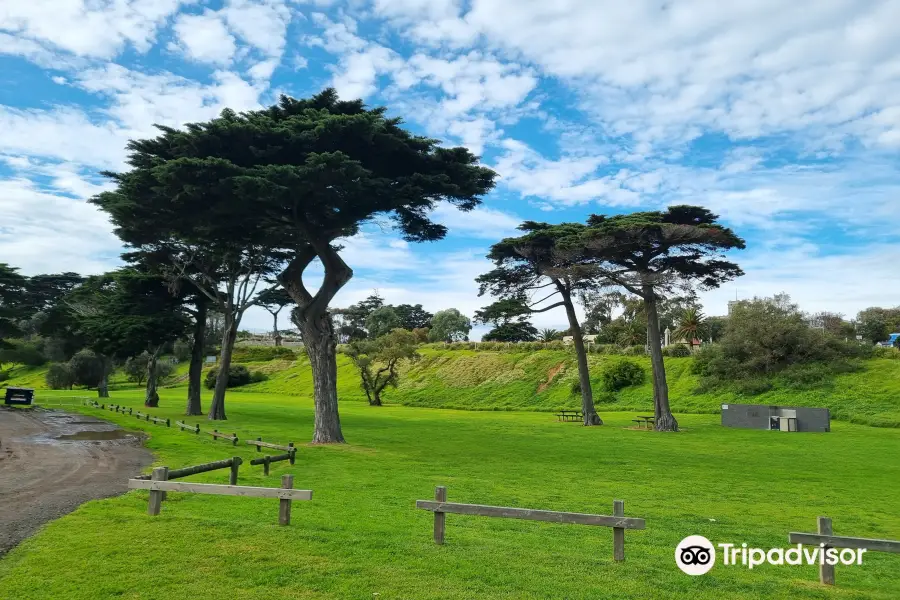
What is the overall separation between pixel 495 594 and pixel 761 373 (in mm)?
41150

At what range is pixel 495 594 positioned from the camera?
6.38 metres

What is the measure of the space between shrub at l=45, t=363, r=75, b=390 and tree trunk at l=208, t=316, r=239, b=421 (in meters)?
37.4

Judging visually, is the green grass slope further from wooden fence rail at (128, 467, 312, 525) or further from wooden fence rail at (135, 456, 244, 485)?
wooden fence rail at (128, 467, 312, 525)

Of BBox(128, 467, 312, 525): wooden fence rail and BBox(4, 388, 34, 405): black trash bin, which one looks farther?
BBox(4, 388, 34, 405): black trash bin

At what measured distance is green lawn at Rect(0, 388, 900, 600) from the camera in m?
6.59

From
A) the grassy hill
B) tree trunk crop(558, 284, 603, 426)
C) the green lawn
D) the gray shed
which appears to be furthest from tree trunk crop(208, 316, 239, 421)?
the gray shed

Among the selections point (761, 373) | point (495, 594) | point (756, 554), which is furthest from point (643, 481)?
point (761, 373)

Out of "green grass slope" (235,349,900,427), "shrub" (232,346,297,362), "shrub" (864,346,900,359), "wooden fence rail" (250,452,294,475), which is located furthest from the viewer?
"shrub" (232,346,297,362)

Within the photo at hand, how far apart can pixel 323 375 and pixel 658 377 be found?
17380mm

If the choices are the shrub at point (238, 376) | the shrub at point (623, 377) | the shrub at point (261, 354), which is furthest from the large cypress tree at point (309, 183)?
the shrub at point (261, 354)

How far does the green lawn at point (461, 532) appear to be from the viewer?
260 inches

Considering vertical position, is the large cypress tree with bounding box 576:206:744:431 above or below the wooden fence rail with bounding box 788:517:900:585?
above

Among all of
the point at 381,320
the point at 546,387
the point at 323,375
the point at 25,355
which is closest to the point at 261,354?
the point at 381,320

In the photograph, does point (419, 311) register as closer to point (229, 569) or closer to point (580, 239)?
point (580, 239)
